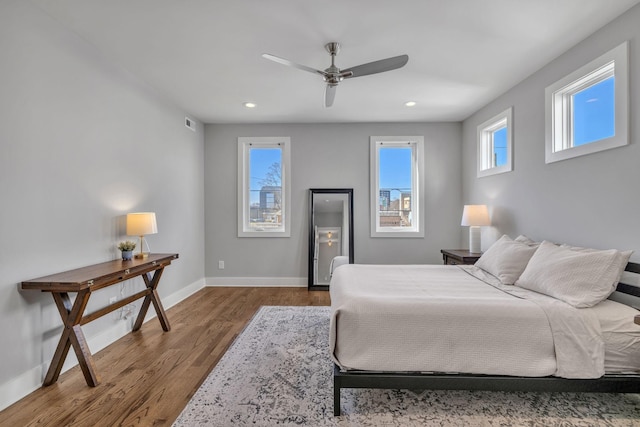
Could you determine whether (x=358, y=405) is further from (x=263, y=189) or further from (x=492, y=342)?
(x=263, y=189)

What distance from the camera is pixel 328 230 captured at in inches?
201

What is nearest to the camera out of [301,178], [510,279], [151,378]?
[151,378]

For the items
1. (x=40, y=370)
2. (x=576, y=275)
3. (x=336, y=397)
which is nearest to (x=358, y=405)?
(x=336, y=397)

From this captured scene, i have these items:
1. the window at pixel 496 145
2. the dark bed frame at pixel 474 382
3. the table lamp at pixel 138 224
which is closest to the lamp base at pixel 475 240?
the window at pixel 496 145

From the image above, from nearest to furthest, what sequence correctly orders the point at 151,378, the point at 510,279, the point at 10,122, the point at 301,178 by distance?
the point at 10,122 → the point at 151,378 → the point at 510,279 → the point at 301,178

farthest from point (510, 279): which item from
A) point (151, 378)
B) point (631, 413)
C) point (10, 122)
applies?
point (10, 122)

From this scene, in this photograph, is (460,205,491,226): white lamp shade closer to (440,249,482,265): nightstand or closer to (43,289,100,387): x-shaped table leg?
(440,249,482,265): nightstand

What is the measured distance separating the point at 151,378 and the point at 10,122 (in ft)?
6.50

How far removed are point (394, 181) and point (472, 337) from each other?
3553mm

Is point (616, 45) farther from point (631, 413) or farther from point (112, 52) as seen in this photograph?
point (112, 52)

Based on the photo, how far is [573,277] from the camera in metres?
2.15

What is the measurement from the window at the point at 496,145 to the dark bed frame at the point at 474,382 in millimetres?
2441

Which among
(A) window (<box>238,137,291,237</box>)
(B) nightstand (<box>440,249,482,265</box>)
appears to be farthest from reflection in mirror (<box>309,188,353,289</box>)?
(B) nightstand (<box>440,249,482,265</box>)

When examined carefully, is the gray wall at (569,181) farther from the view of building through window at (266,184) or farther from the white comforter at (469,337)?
→ the view of building through window at (266,184)
